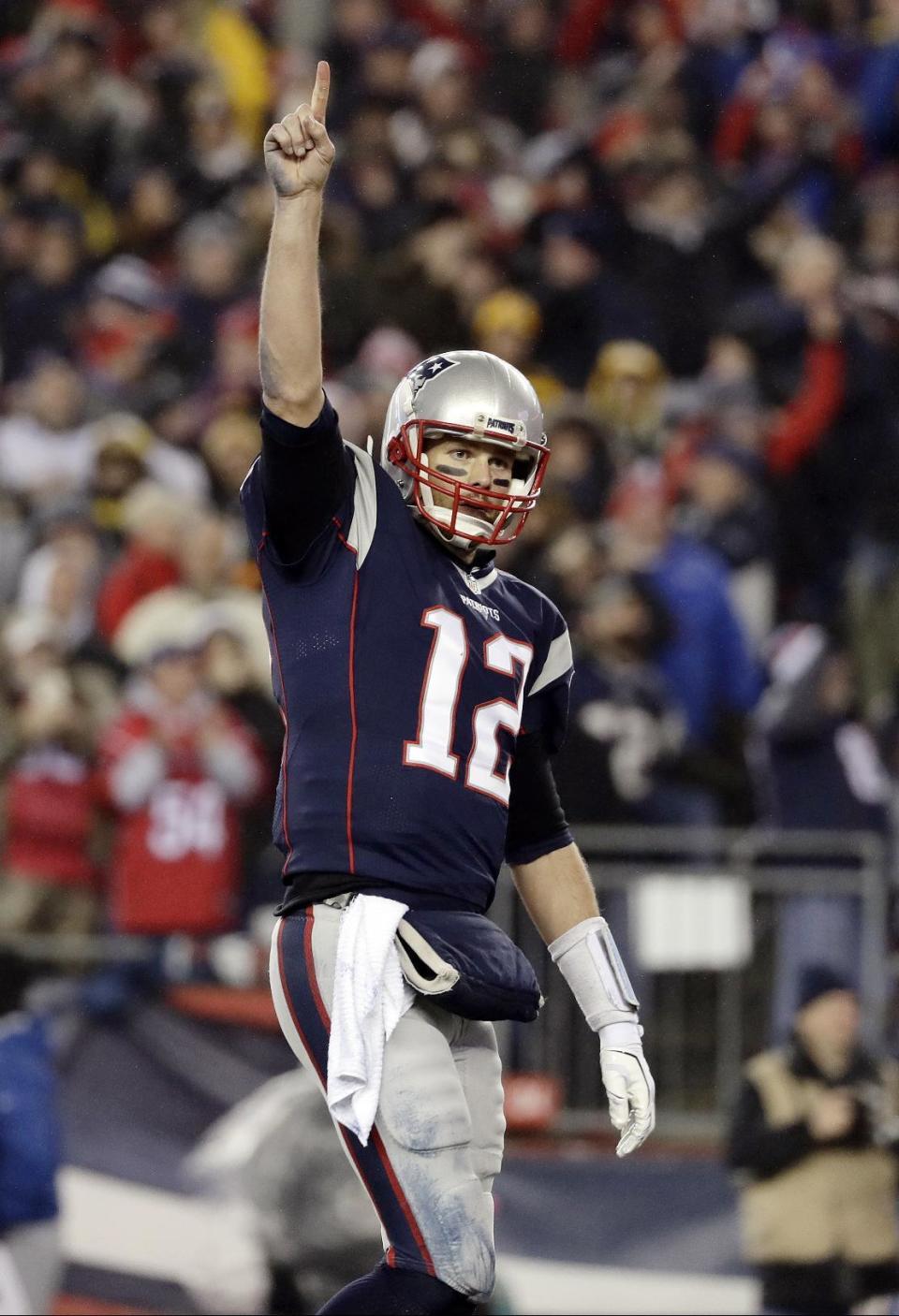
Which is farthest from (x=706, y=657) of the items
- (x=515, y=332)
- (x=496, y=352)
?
(x=515, y=332)

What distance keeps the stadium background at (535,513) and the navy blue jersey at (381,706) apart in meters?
3.59

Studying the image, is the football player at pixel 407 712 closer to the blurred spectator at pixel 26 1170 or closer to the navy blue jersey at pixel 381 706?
the navy blue jersey at pixel 381 706

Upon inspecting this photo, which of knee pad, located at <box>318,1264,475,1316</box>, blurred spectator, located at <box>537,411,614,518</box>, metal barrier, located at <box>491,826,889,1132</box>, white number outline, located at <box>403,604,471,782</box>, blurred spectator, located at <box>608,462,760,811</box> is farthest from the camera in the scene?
blurred spectator, located at <box>537,411,614,518</box>

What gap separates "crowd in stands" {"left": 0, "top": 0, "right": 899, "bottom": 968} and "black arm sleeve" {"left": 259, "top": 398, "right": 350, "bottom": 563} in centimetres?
407

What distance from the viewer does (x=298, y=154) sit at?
3.21 metres

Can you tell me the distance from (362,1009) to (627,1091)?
0.62 m

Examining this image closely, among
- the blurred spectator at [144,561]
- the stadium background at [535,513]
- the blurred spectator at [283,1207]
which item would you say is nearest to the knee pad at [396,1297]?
the blurred spectator at [283,1207]

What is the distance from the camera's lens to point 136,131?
10766 millimetres

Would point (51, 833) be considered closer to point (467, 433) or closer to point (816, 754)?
point (816, 754)

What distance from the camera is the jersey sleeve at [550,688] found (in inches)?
147

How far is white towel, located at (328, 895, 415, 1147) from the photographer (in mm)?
3197

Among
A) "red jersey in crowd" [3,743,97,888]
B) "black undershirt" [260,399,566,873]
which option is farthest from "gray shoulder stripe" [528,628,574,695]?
"red jersey in crowd" [3,743,97,888]

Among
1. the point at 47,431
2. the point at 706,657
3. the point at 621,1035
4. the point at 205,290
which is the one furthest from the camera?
the point at 205,290

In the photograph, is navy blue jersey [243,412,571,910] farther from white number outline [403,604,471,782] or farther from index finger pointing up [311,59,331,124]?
index finger pointing up [311,59,331,124]
